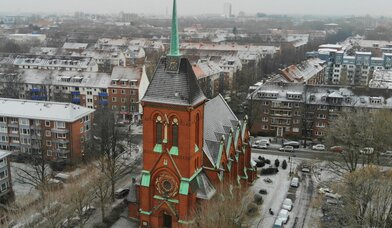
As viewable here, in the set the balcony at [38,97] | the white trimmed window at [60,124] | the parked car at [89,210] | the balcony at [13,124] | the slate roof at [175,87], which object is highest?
the slate roof at [175,87]

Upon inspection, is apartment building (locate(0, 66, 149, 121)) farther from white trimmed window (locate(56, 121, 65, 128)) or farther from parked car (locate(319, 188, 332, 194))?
parked car (locate(319, 188, 332, 194))

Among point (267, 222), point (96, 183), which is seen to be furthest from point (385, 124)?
point (96, 183)

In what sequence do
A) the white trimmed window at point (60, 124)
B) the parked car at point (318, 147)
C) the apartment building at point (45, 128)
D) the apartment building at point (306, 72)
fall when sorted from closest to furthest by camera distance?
the white trimmed window at point (60, 124)
the apartment building at point (45, 128)
the parked car at point (318, 147)
the apartment building at point (306, 72)

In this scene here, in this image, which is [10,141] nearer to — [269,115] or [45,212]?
[45,212]

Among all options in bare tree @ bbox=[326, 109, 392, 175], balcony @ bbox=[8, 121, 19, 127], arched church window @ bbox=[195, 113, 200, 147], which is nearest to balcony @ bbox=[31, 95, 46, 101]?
balcony @ bbox=[8, 121, 19, 127]

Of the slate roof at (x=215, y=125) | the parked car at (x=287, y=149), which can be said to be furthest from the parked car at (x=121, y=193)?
the parked car at (x=287, y=149)

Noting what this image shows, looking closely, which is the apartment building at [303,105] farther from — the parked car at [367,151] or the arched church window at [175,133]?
the arched church window at [175,133]
